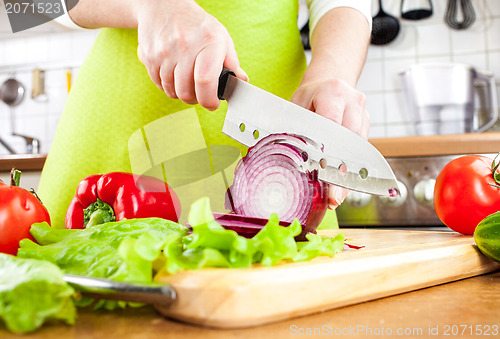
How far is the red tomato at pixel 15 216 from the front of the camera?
0.77 metres

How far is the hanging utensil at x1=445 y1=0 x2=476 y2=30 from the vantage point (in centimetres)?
289

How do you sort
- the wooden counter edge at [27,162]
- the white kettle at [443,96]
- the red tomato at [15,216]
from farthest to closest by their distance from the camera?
the white kettle at [443,96] < the wooden counter edge at [27,162] < the red tomato at [15,216]

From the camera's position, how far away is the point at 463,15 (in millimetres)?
2906

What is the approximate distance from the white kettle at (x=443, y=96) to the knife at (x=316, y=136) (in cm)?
179

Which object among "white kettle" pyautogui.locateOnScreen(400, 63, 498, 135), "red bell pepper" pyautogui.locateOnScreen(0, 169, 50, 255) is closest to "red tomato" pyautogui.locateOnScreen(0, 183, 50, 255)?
"red bell pepper" pyautogui.locateOnScreen(0, 169, 50, 255)

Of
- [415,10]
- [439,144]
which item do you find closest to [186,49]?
[439,144]

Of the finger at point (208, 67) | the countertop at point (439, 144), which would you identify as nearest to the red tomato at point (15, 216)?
the finger at point (208, 67)

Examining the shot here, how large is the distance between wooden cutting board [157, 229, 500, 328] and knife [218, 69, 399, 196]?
0.19 metres

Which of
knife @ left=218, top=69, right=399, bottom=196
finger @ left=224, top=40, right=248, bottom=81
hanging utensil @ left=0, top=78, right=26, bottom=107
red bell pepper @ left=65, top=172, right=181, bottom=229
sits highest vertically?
hanging utensil @ left=0, top=78, right=26, bottom=107

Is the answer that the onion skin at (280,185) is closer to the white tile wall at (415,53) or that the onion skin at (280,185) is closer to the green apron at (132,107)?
the green apron at (132,107)

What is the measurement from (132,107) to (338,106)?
59 cm

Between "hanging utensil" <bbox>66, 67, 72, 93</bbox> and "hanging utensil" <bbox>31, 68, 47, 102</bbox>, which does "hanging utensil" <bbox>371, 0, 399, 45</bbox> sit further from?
"hanging utensil" <bbox>31, 68, 47, 102</bbox>

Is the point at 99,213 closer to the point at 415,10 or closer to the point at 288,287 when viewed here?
the point at 288,287

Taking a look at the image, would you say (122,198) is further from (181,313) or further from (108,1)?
(181,313)
